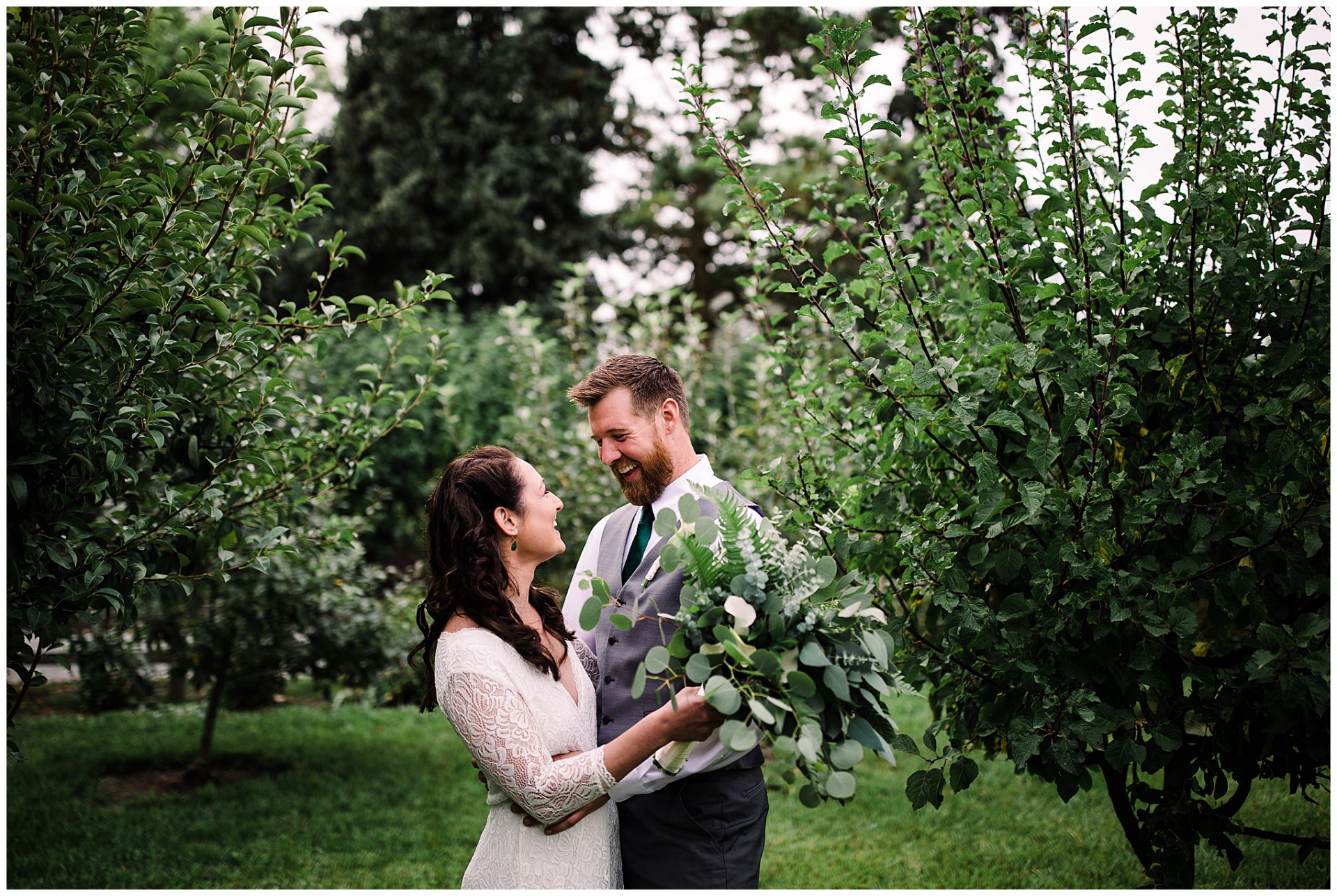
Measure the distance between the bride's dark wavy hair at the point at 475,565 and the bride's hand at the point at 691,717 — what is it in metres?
0.51

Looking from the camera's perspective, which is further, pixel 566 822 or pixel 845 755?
pixel 566 822

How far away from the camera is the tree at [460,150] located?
1552 centimetres

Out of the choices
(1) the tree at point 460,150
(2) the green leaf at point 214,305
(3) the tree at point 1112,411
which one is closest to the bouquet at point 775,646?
(3) the tree at point 1112,411

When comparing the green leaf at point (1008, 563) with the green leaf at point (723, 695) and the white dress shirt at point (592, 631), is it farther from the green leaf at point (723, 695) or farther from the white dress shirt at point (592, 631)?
the green leaf at point (723, 695)

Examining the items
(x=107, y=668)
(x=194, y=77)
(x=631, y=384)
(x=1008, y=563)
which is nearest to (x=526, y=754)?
(x=631, y=384)

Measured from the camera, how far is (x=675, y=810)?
2.34m

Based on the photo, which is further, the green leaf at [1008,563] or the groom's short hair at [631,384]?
the groom's short hair at [631,384]

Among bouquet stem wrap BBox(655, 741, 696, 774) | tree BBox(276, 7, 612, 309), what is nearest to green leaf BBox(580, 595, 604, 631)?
bouquet stem wrap BBox(655, 741, 696, 774)

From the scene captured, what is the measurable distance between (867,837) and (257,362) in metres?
4.08

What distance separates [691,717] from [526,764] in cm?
44

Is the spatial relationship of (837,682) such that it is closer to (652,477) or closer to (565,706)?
(565,706)

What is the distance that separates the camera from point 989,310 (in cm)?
258

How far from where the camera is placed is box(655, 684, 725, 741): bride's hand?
6.15 ft

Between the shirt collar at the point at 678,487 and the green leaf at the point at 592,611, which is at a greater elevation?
the shirt collar at the point at 678,487
